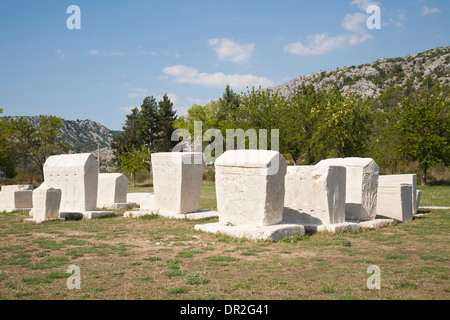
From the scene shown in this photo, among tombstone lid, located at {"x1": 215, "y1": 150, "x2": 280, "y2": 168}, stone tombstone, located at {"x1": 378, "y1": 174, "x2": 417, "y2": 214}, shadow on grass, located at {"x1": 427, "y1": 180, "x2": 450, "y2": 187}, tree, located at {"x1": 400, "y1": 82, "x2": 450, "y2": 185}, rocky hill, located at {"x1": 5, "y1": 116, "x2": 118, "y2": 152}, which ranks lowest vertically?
shadow on grass, located at {"x1": 427, "y1": 180, "x2": 450, "y2": 187}

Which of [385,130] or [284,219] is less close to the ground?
[385,130]

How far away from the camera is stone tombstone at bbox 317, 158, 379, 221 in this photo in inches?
394

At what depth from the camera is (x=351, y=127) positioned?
81.1 ft

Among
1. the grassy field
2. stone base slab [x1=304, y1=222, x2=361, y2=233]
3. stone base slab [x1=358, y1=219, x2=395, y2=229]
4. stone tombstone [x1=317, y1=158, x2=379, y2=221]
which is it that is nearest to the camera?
the grassy field

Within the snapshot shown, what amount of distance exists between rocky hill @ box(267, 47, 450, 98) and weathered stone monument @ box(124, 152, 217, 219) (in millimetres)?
46154

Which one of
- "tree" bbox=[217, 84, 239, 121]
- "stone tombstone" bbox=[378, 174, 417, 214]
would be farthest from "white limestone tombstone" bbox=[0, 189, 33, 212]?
"tree" bbox=[217, 84, 239, 121]

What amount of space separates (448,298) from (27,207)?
13844mm

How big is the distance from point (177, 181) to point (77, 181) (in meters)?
3.46

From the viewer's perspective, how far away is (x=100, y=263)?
6.02m

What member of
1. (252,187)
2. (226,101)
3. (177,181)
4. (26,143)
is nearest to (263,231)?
(252,187)

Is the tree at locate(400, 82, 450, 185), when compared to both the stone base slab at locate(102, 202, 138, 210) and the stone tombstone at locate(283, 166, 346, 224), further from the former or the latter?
the stone base slab at locate(102, 202, 138, 210)

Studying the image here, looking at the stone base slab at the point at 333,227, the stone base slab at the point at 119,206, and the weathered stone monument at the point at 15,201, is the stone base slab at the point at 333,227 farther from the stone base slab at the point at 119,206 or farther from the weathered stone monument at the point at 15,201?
the weathered stone monument at the point at 15,201
